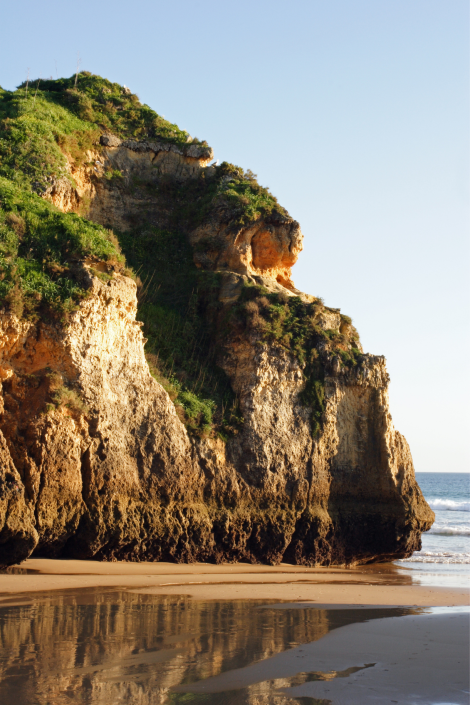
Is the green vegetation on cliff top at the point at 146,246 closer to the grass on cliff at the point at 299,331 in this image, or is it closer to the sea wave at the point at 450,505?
the grass on cliff at the point at 299,331

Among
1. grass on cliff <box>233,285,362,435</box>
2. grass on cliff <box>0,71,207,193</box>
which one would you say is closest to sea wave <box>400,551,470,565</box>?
grass on cliff <box>233,285,362,435</box>

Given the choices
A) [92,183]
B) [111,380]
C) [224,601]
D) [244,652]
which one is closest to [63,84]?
[92,183]

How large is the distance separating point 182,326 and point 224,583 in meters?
8.84

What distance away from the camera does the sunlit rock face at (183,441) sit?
512 inches

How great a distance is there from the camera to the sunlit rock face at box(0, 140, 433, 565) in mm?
13008

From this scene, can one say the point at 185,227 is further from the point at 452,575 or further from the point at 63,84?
the point at 452,575

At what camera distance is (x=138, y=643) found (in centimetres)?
739

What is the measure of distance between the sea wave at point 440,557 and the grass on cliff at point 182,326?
9042 mm

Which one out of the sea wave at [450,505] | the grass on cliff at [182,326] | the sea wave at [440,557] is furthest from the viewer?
the sea wave at [450,505]

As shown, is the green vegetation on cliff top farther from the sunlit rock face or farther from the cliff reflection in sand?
the cliff reflection in sand

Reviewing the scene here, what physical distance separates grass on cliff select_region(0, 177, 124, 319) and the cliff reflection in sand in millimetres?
6532

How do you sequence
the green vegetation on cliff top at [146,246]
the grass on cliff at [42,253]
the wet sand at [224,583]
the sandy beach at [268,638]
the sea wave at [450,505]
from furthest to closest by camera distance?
the sea wave at [450,505] < the green vegetation on cliff top at [146,246] < the grass on cliff at [42,253] < the wet sand at [224,583] < the sandy beach at [268,638]

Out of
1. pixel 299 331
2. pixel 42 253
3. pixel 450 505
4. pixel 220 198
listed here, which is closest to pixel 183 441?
pixel 299 331

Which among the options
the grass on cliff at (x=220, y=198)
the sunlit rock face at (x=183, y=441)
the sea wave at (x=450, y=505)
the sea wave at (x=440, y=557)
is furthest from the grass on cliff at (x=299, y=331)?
the sea wave at (x=450, y=505)
